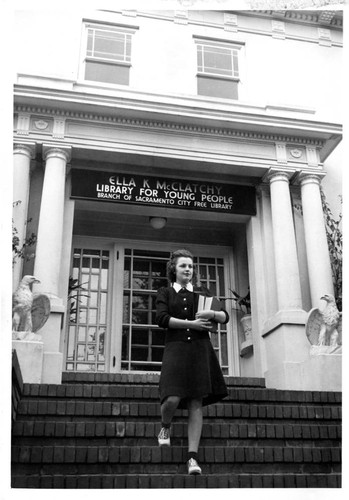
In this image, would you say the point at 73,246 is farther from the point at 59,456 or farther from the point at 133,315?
the point at 59,456

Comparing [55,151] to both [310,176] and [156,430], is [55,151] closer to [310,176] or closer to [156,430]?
[310,176]

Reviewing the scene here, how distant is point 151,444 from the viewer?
435 centimetres

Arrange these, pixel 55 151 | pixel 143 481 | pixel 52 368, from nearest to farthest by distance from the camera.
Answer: pixel 143 481
pixel 52 368
pixel 55 151

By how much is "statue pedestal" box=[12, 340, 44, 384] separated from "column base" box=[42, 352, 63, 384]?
0.26 meters

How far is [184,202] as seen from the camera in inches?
310

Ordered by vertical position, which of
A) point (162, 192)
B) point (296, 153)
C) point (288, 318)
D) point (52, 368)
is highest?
point (296, 153)

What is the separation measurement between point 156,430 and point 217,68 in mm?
6539

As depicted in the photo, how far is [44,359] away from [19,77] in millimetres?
3761

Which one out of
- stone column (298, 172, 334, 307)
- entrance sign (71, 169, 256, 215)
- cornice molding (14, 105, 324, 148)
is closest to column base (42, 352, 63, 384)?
entrance sign (71, 169, 256, 215)

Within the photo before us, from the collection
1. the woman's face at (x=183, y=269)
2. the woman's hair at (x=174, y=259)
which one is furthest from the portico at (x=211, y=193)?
the woman's face at (x=183, y=269)

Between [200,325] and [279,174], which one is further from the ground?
[279,174]

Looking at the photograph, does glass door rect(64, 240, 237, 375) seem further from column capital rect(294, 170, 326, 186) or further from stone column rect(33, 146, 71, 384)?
column capital rect(294, 170, 326, 186)

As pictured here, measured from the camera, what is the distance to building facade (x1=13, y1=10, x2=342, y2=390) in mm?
7336

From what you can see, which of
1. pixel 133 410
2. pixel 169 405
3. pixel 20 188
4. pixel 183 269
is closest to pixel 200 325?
pixel 183 269
